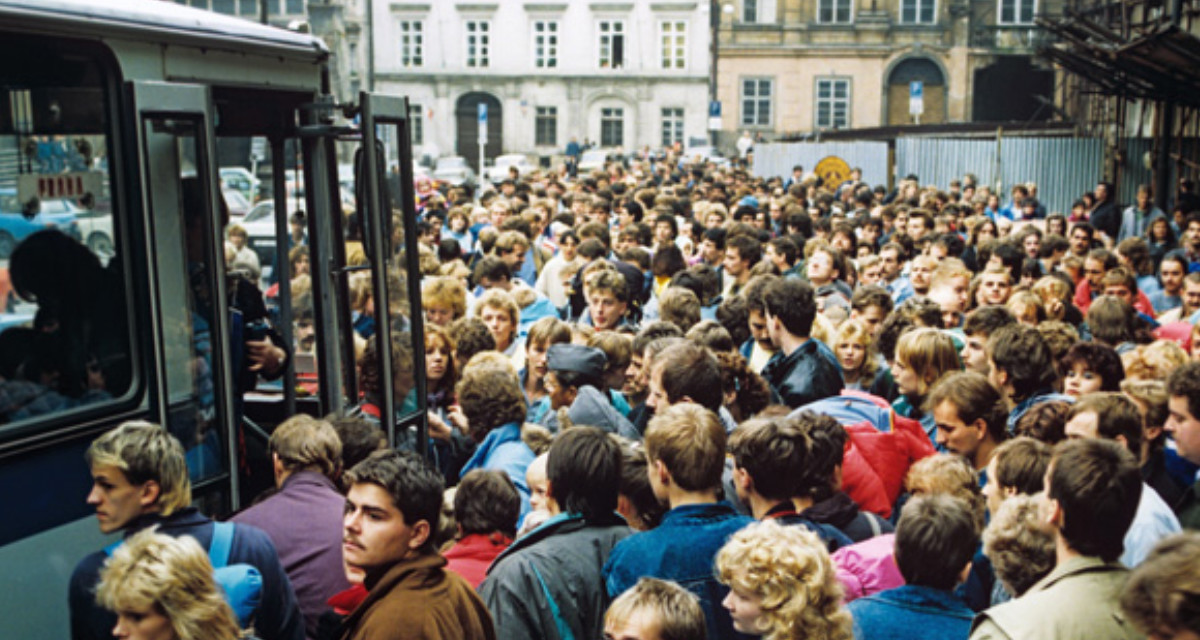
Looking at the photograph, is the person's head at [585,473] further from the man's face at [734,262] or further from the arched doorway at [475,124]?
the arched doorway at [475,124]

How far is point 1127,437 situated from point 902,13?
2481 inches

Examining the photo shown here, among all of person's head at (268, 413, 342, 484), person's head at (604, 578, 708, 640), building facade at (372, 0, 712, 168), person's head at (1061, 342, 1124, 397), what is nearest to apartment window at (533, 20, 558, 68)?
building facade at (372, 0, 712, 168)

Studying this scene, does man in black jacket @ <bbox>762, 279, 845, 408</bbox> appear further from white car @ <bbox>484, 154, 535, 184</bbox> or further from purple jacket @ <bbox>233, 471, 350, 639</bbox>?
white car @ <bbox>484, 154, 535, 184</bbox>

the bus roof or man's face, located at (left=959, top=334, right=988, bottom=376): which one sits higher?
the bus roof

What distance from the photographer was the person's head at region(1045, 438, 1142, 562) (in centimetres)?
416

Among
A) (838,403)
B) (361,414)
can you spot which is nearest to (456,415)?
(361,414)

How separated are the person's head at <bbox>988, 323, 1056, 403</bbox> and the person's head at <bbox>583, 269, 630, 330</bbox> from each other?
2.96 m

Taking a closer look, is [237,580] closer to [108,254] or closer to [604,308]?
[108,254]

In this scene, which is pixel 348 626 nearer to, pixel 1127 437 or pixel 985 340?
pixel 1127 437

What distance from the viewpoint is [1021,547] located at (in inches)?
181

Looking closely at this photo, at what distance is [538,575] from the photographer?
4828 millimetres

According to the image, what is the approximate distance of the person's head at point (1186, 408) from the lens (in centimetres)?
582

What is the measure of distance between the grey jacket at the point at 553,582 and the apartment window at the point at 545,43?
66681 mm

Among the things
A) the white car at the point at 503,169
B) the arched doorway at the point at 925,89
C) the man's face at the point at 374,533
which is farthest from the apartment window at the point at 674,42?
the man's face at the point at 374,533
